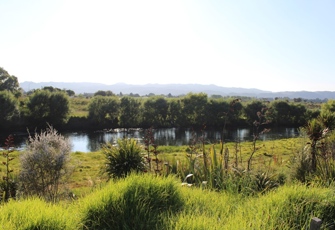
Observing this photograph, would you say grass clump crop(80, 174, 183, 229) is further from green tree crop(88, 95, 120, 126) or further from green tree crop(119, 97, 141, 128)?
green tree crop(119, 97, 141, 128)

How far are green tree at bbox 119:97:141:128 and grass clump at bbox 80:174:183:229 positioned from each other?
55.5 meters

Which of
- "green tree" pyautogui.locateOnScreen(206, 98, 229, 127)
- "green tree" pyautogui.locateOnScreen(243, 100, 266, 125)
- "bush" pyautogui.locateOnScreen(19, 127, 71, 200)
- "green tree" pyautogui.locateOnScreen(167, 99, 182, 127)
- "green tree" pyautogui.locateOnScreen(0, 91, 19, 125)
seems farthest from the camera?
"green tree" pyautogui.locateOnScreen(243, 100, 266, 125)

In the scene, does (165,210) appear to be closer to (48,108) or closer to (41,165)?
(41,165)

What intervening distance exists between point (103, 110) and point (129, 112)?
534 cm

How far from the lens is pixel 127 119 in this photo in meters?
59.5

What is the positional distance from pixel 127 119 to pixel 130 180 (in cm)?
5567

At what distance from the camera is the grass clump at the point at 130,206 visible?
3711 mm

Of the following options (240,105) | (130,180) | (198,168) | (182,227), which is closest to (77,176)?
(198,168)

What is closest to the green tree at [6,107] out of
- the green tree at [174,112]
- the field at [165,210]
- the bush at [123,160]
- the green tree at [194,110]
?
the green tree at [174,112]

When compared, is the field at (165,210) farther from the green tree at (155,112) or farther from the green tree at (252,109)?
the green tree at (252,109)

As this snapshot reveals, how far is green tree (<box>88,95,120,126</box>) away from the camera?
5803cm

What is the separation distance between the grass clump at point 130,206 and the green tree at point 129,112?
55.5 meters

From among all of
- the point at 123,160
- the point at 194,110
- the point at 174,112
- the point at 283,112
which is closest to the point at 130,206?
the point at 123,160

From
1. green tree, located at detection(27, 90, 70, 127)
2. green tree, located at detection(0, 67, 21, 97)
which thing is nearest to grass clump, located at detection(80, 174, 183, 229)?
green tree, located at detection(27, 90, 70, 127)
